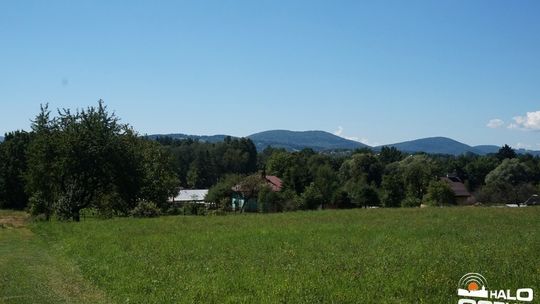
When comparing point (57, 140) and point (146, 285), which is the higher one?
point (57, 140)

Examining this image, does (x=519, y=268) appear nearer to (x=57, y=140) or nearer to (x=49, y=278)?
(x=49, y=278)

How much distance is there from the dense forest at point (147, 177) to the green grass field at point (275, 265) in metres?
21.6

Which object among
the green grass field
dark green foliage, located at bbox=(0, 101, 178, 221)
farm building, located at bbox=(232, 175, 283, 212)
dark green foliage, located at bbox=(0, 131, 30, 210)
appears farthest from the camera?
farm building, located at bbox=(232, 175, 283, 212)

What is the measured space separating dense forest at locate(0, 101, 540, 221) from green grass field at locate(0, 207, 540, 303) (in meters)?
21.6

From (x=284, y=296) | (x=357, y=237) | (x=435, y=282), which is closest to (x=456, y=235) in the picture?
(x=357, y=237)

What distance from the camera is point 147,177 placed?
2431 inches

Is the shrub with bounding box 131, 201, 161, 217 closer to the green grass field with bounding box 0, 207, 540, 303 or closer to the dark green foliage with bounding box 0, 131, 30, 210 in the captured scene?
the green grass field with bounding box 0, 207, 540, 303

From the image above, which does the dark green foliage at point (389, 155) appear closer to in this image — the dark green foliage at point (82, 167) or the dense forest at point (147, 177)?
the dense forest at point (147, 177)

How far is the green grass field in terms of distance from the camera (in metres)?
12.5

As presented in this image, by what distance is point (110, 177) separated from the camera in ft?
166

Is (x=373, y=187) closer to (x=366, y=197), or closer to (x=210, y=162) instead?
(x=366, y=197)

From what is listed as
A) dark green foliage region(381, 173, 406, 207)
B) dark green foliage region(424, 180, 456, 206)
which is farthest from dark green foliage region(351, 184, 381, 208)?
dark green foliage region(424, 180, 456, 206)

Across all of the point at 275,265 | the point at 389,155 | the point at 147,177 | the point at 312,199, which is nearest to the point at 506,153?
the point at 389,155

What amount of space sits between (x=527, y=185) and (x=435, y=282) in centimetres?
9995
